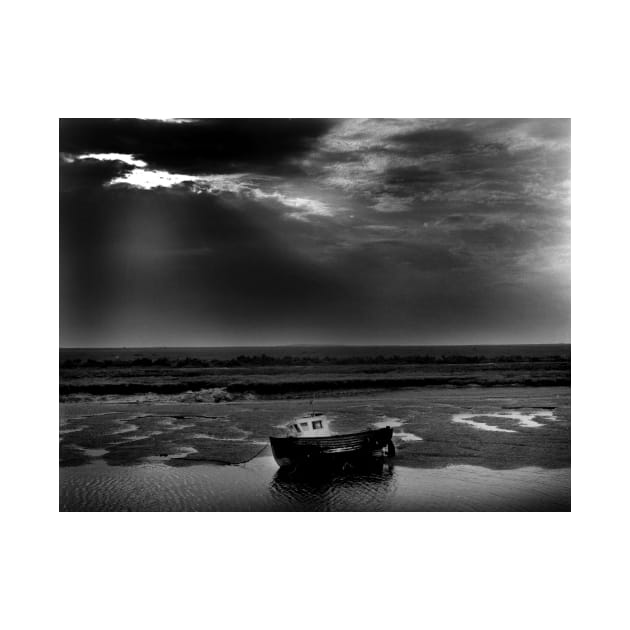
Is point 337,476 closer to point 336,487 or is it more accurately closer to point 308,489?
point 336,487

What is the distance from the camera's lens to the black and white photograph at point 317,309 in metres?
5.88

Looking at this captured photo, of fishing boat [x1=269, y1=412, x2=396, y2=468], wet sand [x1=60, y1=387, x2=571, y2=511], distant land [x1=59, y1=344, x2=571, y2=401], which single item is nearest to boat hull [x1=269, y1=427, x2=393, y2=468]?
fishing boat [x1=269, y1=412, x2=396, y2=468]

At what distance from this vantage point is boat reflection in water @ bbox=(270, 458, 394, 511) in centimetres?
562

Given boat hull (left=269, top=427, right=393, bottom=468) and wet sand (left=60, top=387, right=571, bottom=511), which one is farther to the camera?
boat hull (left=269, top=427, right=393, bottom=468)

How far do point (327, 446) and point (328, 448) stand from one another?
3cm

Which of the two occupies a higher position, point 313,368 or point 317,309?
point 317,309

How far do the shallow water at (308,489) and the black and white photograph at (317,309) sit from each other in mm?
22

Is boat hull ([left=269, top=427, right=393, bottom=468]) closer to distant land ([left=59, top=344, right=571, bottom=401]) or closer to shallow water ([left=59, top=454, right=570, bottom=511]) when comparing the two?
shallow water ([left=59, top=454, right=570, bottom=511])

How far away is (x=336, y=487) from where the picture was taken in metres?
5.88

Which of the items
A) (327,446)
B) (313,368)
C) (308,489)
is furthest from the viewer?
(313,368)

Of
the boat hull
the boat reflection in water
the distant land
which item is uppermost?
the distant land

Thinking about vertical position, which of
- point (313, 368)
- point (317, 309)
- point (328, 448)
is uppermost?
point (317, 309)

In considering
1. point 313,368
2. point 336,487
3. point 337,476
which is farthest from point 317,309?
point 336,487
